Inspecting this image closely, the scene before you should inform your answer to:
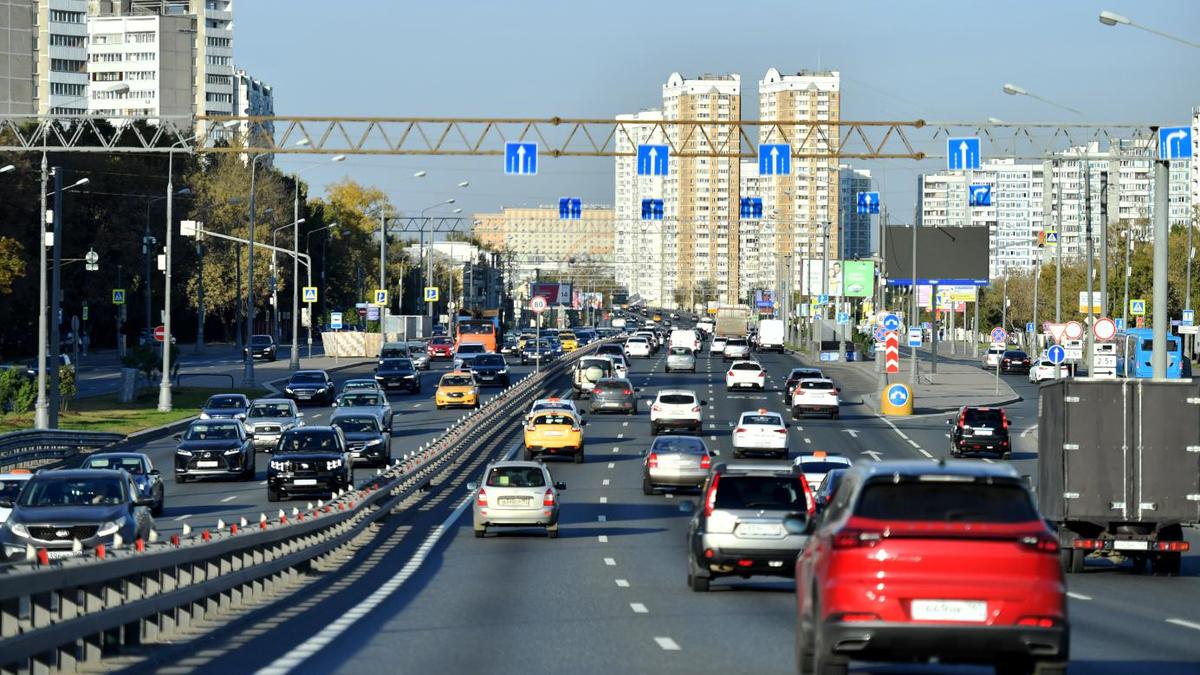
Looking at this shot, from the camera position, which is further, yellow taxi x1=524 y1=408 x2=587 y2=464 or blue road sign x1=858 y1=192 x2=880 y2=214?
blue road sign x1=858 y1=192 x2=880 y2=214

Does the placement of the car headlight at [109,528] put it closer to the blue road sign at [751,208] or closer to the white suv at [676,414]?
the white suv at [676,414]

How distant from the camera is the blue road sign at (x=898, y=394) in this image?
70188 millimetres

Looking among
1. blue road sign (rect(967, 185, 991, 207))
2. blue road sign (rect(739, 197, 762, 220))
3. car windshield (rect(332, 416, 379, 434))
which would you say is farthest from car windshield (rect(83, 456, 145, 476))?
blue road sign (rect(739, 197, 762, 220))

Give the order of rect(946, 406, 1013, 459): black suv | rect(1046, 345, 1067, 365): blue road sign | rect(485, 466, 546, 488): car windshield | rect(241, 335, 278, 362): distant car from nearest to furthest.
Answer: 1. rect(485, 466, 546, 488): car windshield
2. rect(946, 406, 1013, 459): black suv
3. rect(1046, 345, 1067, 365): blue road sign
4. rect(241, 335, 278, 362): distant car

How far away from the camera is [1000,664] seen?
1198 centimetres

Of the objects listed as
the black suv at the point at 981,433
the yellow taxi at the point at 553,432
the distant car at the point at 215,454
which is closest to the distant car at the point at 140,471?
the distant car at the point at 215,454

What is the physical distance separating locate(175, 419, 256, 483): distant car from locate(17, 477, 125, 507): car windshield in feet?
52.0

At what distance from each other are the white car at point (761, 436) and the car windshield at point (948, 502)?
3894cm

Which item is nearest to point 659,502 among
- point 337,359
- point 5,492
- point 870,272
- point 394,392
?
point 5,492

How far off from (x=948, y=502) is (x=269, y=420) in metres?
44.8

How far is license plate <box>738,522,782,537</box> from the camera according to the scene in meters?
22.3

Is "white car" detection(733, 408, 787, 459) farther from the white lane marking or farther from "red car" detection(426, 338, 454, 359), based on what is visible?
"red car" detection(426, 338, 454, 359)

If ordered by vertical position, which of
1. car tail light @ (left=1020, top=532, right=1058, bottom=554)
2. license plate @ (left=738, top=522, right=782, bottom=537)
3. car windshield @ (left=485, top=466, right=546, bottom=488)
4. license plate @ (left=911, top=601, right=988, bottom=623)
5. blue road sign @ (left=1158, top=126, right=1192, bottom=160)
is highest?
blue road sign @ (left=1158, top=126, right=1192, bottom=160)

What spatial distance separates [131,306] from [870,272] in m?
61.8
